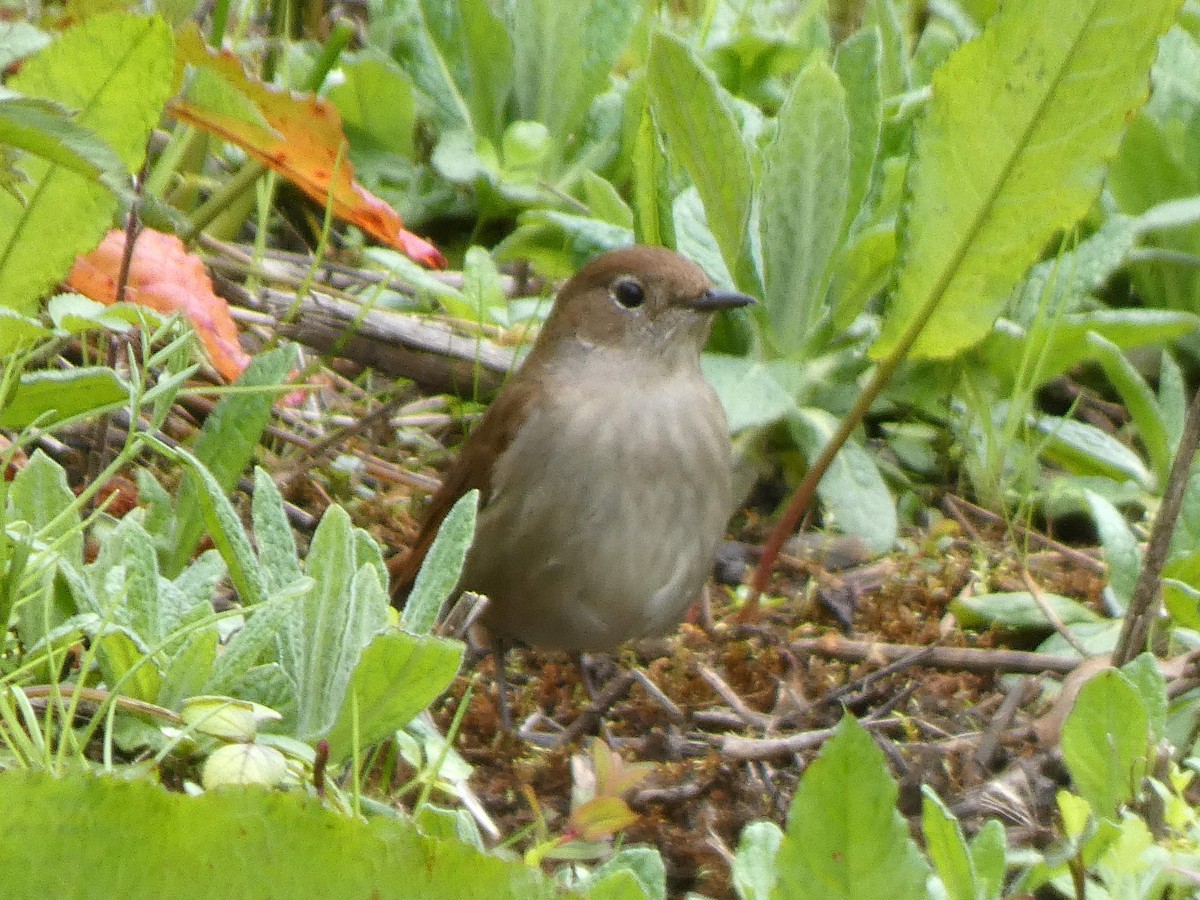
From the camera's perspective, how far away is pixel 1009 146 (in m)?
3.27

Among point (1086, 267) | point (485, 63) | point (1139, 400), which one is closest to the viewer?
point (1139, 400)

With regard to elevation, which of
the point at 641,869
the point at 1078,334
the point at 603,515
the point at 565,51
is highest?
the point at 565,51

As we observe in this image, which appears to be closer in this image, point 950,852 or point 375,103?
point 950,852

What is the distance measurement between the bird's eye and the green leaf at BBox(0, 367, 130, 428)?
1.74m

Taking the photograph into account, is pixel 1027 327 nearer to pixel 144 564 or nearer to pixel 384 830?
pixel 144 564

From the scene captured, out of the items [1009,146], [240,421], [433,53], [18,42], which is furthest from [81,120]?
[433,53]

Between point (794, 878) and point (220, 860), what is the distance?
0.57m

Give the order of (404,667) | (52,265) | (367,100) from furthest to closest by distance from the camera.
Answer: (367,100), (52,265), (404,667)

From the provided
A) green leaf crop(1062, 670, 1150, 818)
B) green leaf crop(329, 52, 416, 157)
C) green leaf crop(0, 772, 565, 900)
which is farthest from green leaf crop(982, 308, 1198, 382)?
green leaf crop(0, 772, 565, 900)

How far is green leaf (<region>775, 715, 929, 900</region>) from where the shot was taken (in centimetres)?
171

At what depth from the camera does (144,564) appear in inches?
88.4

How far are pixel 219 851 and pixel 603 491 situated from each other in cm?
222

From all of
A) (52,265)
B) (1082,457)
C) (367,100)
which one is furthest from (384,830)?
(367,100)

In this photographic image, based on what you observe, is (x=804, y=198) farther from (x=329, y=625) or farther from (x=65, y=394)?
(x=329, y=625)
